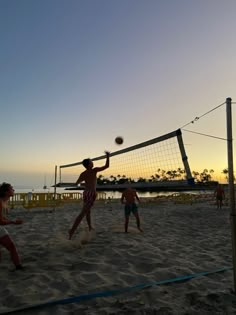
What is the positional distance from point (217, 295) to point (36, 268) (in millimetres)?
2160

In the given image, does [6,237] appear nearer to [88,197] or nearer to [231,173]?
[88,197]

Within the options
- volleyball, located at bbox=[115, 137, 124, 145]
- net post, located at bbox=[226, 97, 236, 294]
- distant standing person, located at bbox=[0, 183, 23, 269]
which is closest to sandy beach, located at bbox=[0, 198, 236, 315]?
distant standing person, located at bbox=[0, 183, 23, 269]

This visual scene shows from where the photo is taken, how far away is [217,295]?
9.61ft

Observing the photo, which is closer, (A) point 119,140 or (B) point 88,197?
(B) point 88,197

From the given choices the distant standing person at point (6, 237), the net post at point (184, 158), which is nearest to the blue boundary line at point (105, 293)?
the distant standing person at point (6, 237)

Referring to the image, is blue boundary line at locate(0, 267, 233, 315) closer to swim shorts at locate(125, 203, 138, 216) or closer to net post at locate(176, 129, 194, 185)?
net post at locate(176, 129, 194, 185)

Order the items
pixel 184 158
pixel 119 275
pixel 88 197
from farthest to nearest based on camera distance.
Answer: pixel 88 197, pixel 184 158, pixel 119 275

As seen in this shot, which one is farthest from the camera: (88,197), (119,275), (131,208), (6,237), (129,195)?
Result: (129,195)

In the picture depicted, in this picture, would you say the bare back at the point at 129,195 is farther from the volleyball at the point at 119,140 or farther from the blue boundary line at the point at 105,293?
the blue boundary line at the point at 105,293

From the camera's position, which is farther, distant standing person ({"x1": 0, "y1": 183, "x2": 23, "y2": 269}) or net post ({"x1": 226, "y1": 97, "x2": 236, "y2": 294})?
distant standing person ({"x1": 0, "y1": 183, "x2": 23, "y2": 269})

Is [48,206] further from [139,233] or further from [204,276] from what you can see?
[204,276]

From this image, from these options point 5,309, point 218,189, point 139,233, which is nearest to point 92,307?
point 5,309

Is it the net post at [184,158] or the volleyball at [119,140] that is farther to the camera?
the volleyball at [119,140]

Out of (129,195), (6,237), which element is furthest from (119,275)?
(129,195)
